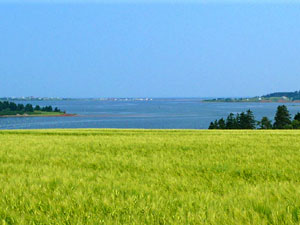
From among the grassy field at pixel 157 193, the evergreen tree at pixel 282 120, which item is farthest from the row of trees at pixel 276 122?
the grassy field at pixel 157 193

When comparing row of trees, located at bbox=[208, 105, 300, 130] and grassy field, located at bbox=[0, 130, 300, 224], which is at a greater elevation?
grassy field, located at bbox=[0, 130, 300, 224]

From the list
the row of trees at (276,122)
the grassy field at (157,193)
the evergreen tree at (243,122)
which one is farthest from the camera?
the evergreen tree at (243,122)

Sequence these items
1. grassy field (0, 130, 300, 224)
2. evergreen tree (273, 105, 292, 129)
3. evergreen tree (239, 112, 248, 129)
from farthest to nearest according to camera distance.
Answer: evergreen tree (239, 112, 248, 129), evergreen tree (273, 105, 292, 129), grassy field (0, 130, 300, 224)

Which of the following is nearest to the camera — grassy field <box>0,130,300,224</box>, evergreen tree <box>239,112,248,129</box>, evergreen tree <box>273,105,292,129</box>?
grassy field <box>0,130,300,224</box>

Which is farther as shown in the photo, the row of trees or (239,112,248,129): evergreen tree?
(239,112,248,129): evergreen tree

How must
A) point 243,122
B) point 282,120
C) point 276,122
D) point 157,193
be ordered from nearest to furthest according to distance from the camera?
point 157,193, point 282,120, point 276,122, point 243,122

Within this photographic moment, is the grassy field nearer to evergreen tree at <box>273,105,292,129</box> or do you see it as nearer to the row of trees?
the row of trees

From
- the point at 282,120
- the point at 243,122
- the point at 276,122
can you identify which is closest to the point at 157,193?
the point at 282,120

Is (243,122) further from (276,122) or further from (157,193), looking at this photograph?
(157,193)

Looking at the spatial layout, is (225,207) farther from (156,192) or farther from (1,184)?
(1,184)

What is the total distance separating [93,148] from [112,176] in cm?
519

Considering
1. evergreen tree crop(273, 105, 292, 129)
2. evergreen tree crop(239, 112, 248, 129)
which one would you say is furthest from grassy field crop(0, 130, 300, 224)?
evergreen tree crop(239, 112, 248, 129)

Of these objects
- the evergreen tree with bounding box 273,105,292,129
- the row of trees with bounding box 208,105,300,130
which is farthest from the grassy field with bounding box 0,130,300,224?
the evergreen tree with bounding box 273,105,292,129

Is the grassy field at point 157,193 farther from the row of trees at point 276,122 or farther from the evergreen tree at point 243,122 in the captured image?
the evergreen tree at point 243,122
